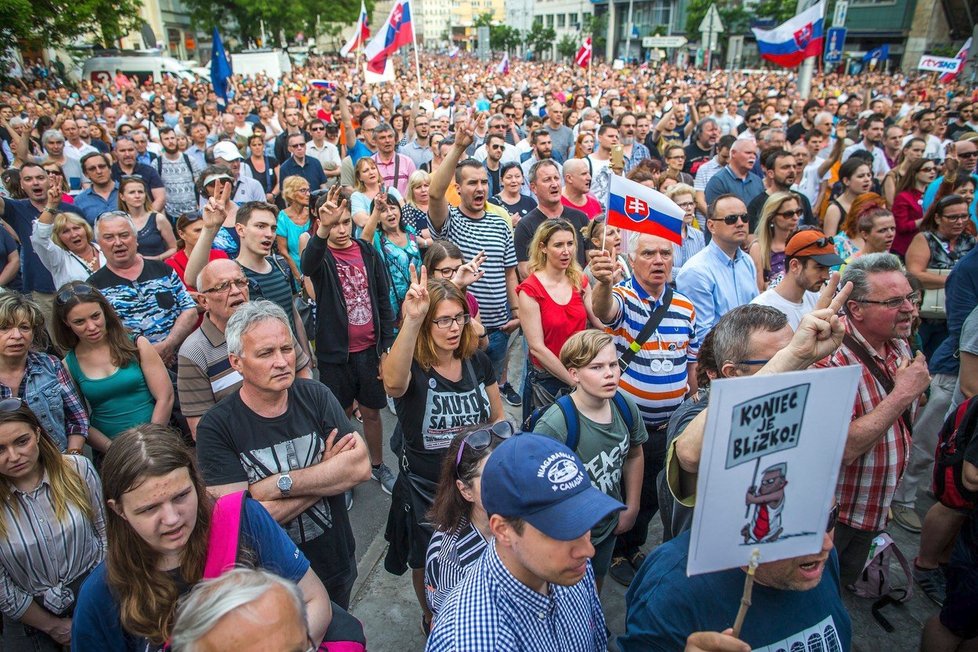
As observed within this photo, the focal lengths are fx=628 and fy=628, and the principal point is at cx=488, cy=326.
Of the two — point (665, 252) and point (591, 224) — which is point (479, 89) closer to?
point (591, 224)

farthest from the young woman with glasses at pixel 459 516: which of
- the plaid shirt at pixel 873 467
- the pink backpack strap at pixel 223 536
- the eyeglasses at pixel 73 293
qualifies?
the eyeglasses at pixel 73 293

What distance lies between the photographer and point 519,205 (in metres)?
6.50

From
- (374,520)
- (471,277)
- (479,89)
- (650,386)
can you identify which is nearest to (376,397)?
(374,520)

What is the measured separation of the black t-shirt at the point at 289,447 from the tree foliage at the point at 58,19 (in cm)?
2666

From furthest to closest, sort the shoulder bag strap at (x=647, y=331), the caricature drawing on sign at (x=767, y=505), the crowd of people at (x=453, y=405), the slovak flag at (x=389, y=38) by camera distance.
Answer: the slovak flag at (x=389, y=38) < the shoulder bag strap at (x=647, y=331) < the crowd of people at (x=453, y=405) < the caricature drawing on sign at (x=767, y=505)

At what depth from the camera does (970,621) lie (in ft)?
9.20

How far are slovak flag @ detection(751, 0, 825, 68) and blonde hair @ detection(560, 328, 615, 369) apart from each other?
10.9 metres

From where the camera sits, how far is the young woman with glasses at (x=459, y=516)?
8.17 feet

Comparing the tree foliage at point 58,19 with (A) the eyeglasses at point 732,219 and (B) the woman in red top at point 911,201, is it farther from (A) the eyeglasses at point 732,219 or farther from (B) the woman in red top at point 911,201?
(B) the woman in red top at point 911,201

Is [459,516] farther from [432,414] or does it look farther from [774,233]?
[774,233]

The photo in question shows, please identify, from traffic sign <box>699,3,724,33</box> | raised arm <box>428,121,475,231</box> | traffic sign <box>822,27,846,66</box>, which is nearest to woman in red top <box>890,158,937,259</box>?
raised arm <box>428,121,475,231</box>

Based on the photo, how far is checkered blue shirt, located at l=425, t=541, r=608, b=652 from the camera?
172 centimetres

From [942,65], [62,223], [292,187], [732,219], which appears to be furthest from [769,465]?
[942,65]

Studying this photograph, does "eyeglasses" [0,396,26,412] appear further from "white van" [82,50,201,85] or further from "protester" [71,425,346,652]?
"white van" [82,50,201,85]
